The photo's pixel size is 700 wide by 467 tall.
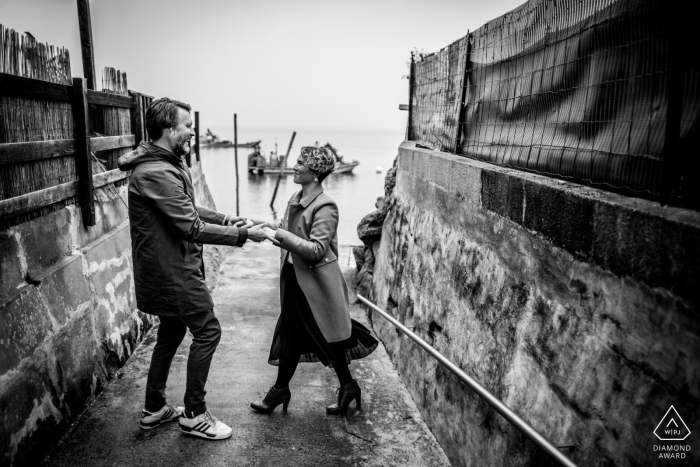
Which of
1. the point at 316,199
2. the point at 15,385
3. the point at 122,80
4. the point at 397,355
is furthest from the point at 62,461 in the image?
the point at 122,80

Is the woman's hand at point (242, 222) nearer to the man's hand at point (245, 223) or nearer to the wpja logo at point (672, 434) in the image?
the man's hand at point (245, 223)

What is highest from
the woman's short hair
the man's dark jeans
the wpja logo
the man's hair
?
the man's hair

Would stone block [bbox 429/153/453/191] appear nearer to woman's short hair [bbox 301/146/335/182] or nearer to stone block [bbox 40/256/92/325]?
woman's short hair [bbox 301/146/335/182]

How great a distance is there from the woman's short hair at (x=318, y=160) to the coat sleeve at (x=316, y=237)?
0.22 metres

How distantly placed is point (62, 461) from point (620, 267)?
2775 mm

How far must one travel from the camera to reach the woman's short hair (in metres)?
3.34

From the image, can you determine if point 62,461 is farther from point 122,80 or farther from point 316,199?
point 122,80

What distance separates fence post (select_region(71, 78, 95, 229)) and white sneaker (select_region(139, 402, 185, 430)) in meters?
1.45

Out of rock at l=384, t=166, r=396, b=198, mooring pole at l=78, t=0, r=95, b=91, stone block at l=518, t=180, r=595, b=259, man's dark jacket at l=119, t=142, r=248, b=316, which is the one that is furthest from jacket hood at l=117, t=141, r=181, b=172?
rock at l=384, t=166, r=396, b=198

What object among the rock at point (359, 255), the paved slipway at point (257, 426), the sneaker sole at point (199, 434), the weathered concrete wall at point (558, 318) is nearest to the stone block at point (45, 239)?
the paved slipway at point (257, 426)

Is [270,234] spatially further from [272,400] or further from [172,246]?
[272,400]

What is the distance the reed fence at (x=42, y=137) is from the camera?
114 inches

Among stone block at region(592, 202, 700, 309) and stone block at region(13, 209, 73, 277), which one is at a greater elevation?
stone block at region(592, 202, 700, 309)

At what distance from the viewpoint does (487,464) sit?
8.55 feet
